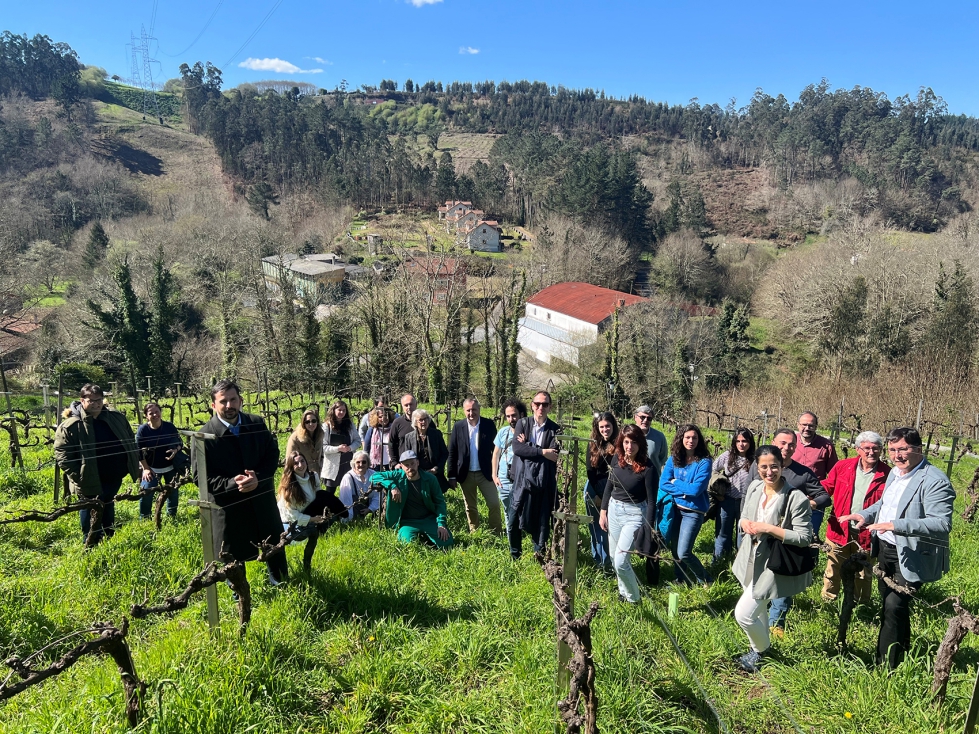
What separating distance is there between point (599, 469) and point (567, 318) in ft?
120

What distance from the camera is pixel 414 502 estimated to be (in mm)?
5680

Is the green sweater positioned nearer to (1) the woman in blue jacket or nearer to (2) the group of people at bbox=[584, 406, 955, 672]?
(2) the group of people at bbox=[584, 406, 955, 672]

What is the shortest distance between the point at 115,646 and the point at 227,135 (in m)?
95.4

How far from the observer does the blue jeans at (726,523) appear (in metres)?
5.63

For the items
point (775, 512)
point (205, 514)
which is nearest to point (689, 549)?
point (775, 512)

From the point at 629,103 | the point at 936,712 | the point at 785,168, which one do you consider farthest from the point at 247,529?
the point at 629,103

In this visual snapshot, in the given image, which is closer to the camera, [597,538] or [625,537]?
[625,537]

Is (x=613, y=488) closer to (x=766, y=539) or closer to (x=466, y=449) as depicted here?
(x=766, y=539)

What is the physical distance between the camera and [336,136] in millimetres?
83812

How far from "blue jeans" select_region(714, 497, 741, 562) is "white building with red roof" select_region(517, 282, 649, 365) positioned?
3074cm

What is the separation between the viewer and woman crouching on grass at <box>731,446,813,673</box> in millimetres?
3756

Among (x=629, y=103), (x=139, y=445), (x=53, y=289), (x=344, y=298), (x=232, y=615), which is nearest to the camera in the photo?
(x=232, y=615)

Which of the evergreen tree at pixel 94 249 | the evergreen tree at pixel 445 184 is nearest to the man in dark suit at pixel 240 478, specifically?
the evergreen tree at pixel 94 249

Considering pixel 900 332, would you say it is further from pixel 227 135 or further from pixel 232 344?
pixel 227 135
